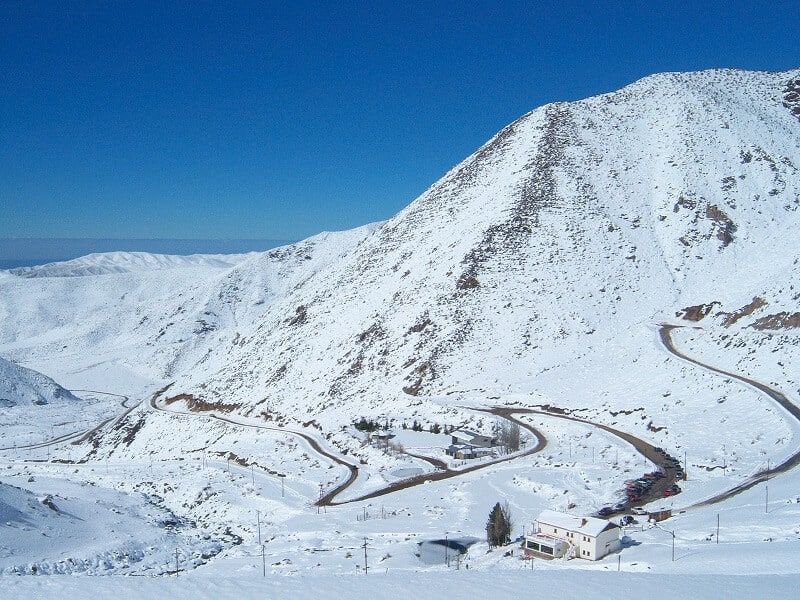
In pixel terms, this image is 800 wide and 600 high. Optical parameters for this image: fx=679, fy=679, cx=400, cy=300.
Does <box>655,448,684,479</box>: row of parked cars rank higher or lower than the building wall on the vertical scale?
higher

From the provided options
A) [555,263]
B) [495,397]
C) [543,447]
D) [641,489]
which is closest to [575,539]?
[641,489]

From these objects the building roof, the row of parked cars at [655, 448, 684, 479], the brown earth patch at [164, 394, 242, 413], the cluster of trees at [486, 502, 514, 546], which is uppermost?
the brown earth patch at [164, 394, 242, 413]

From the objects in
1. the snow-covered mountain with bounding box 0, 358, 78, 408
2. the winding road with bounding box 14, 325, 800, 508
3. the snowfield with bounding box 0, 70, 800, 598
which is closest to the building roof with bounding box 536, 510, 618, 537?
the snowfield with bounding box 0, 70, 800, 598

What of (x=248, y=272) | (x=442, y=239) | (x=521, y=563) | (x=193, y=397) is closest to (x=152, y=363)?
(x=248, y=272)

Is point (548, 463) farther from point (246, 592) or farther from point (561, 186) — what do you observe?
point (561, 186)

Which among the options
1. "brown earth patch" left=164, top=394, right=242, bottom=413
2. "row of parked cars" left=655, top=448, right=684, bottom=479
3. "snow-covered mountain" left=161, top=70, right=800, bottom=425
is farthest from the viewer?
"brown earth patch" left=164, top=394, right=242, bottom=413

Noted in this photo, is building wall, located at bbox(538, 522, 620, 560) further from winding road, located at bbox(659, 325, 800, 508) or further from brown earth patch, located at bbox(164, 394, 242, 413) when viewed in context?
brown earth patch, located at bbox(164, 394, 242, 413)

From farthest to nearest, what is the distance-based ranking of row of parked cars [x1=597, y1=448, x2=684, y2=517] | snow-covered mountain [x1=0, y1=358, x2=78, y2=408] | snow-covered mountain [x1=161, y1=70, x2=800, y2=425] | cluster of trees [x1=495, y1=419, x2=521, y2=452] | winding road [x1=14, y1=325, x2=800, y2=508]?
snow-covered mountain [x1=0, y1=358, x2=78, y2=408], snow-covered mountain [x1=161, y1=70, x2=800, y2=425], cluster of trees [x1=495, y1=419, x2=521, y2=452], winding road [x1=14, y1=325, x2=800, y2=508], row of parked cars [x1=597, y1=448, x2=684, y2=517]

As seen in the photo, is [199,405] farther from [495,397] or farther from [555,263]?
[555,263]
